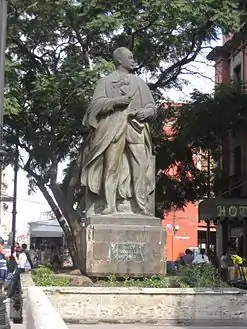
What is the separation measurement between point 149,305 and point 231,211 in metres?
16.7

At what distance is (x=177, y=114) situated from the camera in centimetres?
2700

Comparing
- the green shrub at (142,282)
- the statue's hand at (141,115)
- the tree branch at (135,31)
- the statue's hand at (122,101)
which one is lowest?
the green shrub at (142,282)

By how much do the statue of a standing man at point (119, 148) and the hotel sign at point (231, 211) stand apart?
49.2 feet

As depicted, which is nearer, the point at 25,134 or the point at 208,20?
the point at 208,20

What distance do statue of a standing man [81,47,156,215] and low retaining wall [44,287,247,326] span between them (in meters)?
1.62

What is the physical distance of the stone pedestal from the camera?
A: 9562mm

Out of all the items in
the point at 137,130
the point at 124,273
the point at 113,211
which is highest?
the point at 137,130

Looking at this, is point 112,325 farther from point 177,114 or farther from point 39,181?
point 177,114

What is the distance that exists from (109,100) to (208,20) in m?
12.3

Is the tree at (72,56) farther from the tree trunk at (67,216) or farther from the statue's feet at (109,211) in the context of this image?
the statue's feet at (109,211)

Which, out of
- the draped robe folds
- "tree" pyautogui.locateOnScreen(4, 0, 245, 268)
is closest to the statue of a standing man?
the draped robe folds

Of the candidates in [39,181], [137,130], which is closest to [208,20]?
[39,181]

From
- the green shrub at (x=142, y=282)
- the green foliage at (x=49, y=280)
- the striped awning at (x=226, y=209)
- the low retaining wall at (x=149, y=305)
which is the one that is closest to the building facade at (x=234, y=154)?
the striped awning at (x=226, y=209)

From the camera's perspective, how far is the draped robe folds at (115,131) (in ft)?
32.7
